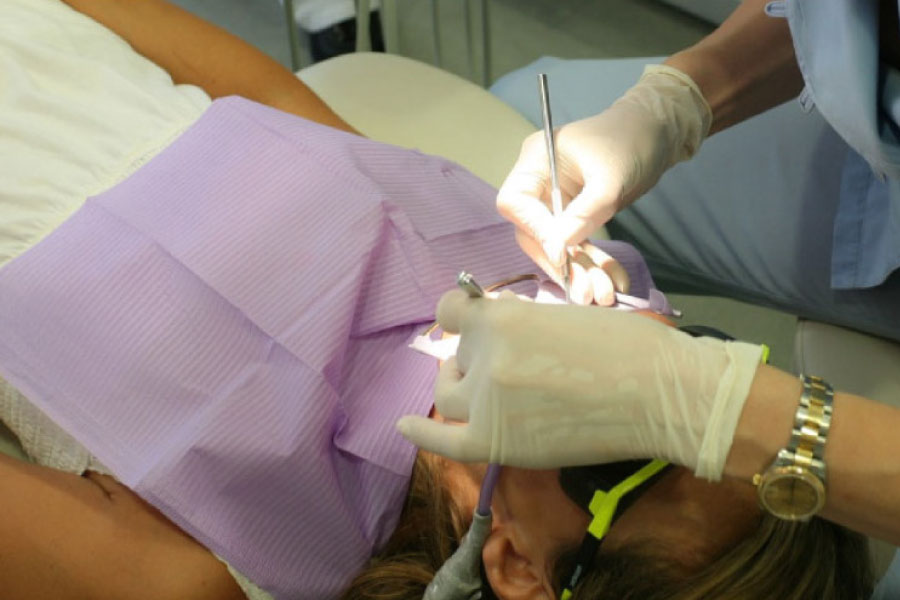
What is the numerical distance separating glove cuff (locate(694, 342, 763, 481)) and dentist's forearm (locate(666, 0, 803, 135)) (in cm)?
61

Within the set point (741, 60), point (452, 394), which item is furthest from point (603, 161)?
point (452, 394)

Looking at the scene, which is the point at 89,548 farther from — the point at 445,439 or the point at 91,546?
the point at 445,439

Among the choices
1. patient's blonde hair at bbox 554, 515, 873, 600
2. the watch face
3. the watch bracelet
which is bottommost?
patient's blonde hair at bbox 554, 515, 873, 600

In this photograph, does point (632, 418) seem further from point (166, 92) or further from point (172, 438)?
Result: point (166, 92)

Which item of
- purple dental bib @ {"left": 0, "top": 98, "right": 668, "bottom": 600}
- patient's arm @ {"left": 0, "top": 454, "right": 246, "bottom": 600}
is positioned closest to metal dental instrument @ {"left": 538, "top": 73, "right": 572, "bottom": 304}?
purple dental bib @ {"left": 0, "top": 98, "right": 668, "bottom": 600}

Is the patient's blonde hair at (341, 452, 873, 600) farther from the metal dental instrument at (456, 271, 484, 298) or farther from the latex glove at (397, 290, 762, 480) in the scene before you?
the metal dental instrument at (456, 271, 484, 298)

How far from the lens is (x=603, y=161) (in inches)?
45.2

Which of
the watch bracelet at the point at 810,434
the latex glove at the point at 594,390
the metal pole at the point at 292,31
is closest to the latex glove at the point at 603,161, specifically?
the latex glove at the point at 594,390

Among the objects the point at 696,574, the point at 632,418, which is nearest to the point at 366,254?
the point at 632,418

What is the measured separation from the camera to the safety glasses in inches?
35.5

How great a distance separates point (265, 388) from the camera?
103 centimetres

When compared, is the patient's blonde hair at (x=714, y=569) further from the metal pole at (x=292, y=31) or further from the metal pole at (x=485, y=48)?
the metal pole at (x=485, y=48)

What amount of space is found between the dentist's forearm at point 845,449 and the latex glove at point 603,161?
33 cm

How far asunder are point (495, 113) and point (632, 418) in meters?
0.89
